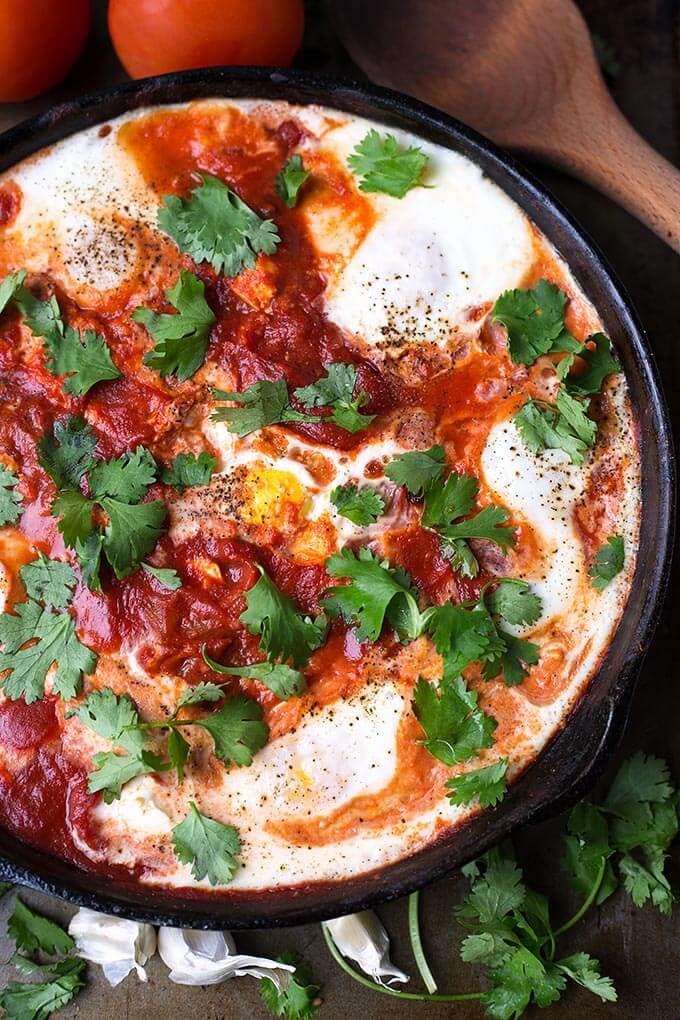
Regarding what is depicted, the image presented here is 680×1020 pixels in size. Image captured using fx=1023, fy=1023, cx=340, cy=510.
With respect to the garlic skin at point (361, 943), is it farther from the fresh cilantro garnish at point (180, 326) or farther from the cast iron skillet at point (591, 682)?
the fresh cilantro garnish at point (180, 326)

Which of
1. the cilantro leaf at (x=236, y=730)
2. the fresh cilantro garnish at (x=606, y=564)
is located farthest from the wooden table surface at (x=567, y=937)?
the cilantro leaf at (x=236, y=730)

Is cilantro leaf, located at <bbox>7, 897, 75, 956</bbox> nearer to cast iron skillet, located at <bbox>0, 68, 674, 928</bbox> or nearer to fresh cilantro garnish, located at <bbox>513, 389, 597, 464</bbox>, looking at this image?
cast iron skillet, located at <bbox>0, 68, 674, 928</bbox>

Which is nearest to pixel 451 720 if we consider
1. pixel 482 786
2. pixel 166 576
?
pixel 482 786

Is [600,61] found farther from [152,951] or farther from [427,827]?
[152,951]

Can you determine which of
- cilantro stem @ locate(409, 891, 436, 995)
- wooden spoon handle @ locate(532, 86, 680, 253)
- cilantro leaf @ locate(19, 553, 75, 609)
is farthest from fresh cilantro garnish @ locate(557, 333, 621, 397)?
cilantro stem @ locate(409, 891, 436, 995)

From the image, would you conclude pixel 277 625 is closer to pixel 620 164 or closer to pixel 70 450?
pixel 70 450

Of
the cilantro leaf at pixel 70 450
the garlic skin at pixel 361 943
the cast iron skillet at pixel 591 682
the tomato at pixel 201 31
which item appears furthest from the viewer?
the garlic skin at pixel 361 943

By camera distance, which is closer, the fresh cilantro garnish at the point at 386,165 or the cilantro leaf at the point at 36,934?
the fresh cilantro garnish at the point at 386,165

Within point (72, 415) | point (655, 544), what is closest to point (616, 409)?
point (655, 544)
